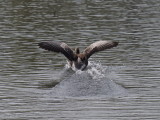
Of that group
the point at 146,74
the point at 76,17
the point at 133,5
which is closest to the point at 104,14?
the point at 76,17

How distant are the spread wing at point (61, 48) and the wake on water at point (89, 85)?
84cm

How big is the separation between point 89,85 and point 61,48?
147 inches

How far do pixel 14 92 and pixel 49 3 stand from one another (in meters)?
24.6

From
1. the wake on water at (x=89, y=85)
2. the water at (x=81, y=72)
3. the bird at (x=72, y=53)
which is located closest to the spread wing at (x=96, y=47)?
the bird at (x=72, y=53)

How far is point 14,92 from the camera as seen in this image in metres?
17.4

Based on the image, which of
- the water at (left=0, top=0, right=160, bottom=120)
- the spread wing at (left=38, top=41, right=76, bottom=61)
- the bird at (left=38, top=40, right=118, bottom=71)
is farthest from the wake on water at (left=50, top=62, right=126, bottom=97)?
the spread wing at (left=38, top=41, right=76, bottom=61)

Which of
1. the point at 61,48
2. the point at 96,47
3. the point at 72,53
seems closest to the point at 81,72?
the point at 72,53

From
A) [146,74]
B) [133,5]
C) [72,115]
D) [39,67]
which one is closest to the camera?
[72,115]

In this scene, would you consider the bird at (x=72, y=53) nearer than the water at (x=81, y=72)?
No

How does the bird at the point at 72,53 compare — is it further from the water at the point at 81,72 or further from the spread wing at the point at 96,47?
the water at the point at 81,72

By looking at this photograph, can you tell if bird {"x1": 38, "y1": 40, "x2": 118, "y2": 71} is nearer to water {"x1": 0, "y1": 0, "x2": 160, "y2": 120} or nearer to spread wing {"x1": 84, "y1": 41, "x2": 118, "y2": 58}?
spread wing {"x1": 84, "y1": 41, "x2": 118, "y2": 58}

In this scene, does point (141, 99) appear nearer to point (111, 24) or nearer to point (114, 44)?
point (114, 44)

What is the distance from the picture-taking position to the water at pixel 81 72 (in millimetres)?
15398

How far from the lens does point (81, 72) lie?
20.1m
